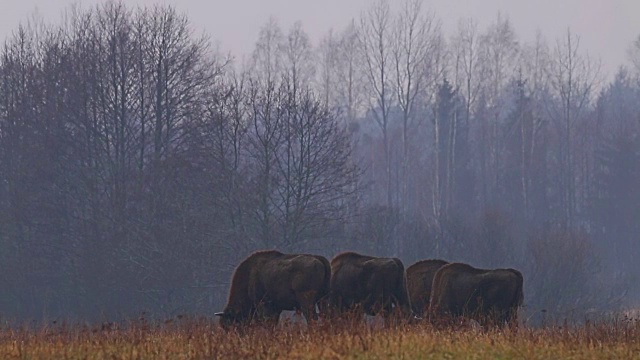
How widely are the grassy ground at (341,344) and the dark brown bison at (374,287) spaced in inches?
147

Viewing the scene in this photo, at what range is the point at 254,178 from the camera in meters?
35.2

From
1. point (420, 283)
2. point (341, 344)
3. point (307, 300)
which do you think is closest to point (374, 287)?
point (307, 300)

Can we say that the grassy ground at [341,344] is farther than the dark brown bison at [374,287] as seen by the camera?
No

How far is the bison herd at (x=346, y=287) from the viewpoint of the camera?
17.4 meters

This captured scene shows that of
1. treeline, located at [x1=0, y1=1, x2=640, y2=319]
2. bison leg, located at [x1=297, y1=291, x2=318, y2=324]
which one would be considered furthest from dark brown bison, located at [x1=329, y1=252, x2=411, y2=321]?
treeline, located at [x1=0, y1=1, x2=640, y2=319]

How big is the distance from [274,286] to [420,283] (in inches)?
114

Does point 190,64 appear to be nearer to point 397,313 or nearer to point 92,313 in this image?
point 92,313

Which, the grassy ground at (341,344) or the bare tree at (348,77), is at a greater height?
the bare tree at (348,77)

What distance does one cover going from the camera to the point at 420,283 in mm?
19406

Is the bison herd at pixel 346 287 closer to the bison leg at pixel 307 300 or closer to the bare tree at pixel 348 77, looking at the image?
the bison leg at pixel 307 300

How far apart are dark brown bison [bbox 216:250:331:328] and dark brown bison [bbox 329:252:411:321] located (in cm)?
49

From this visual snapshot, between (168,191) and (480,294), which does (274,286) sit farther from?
(168,191)

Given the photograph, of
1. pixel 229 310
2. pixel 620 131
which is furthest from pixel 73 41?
pixel 620 131

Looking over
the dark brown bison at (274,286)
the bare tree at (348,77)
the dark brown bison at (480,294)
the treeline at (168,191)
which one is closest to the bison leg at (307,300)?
the dark brown bison at (274,286)
